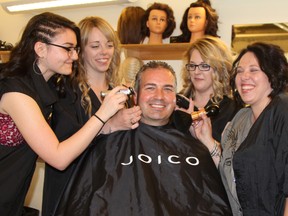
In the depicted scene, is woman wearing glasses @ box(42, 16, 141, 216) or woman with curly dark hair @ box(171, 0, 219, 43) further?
woman with curly dark hair @ box(171, 0, 219, 43)

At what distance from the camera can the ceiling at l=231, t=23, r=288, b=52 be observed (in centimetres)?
292

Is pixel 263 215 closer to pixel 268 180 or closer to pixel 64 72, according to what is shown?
pixel 268 180

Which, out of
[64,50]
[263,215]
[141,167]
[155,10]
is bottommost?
[263,215]

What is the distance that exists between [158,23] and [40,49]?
5.52 ft

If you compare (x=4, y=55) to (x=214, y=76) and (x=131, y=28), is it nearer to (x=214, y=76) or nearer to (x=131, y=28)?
(x=131, y=28)

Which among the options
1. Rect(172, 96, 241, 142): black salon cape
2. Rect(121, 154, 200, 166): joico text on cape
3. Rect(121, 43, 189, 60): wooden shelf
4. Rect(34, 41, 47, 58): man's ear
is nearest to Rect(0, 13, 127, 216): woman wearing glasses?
Rect(34, 41, 47, 58): man's ear

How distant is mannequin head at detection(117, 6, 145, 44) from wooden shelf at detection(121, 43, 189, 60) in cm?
8

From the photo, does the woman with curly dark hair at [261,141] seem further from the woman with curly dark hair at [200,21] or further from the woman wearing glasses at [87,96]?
the woman with curly dark hair at [200,21]

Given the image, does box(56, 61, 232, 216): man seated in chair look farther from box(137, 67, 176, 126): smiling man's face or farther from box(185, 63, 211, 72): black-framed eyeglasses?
box(185, 63, 211, 72): black-framed eyeglasses

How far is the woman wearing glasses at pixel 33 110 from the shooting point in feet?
4.81

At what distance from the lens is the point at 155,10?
10.2ft

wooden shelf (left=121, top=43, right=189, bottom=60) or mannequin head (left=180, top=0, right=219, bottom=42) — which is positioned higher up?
mannequin head (left=180, top=0, right=219, bottom=42)

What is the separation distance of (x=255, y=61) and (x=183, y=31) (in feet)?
5.33

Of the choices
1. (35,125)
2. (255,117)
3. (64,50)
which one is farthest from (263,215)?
(64,50)
